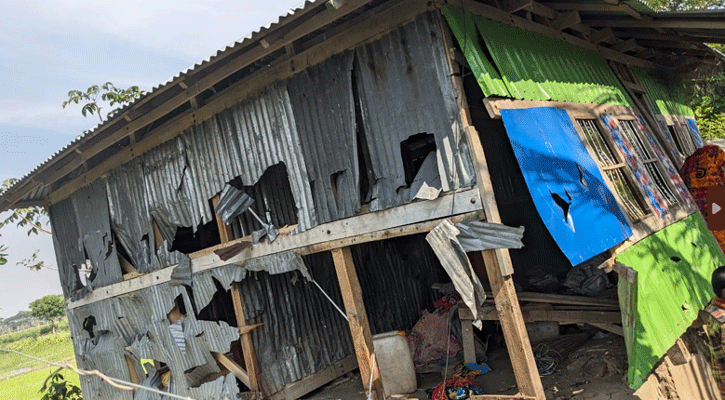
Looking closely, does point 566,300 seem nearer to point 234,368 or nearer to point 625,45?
point 234,368

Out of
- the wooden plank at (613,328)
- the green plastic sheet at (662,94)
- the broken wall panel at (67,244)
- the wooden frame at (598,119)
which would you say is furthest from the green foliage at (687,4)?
the broken wall panel at (67,244)

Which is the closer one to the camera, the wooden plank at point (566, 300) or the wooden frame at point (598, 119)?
the wooden frame at point (598, 119)

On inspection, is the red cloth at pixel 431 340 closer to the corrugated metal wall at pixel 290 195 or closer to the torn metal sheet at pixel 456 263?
the corrugated metal wall at pixel 290 195

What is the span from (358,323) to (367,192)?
1543 millimetres

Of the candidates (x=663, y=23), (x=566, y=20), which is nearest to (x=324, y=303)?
(x=566, y=20)

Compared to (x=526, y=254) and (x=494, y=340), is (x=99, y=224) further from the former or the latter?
(x=526, y=254)

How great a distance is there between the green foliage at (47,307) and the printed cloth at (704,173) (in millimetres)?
40481

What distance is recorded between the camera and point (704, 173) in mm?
8859

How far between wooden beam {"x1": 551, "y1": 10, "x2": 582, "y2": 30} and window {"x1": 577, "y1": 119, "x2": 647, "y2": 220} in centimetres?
156

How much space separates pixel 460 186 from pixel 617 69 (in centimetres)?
631

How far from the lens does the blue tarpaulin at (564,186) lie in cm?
543

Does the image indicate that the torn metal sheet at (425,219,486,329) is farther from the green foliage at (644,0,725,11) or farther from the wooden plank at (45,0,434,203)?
the green foliage at (644,0,725,11)

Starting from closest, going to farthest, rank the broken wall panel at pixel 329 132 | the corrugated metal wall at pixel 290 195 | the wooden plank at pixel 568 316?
1. the corrugated metal wall at pixel 290 195
2. the broken wall panel at pixel 329 132
3. the wooden plank at pixel 568 316

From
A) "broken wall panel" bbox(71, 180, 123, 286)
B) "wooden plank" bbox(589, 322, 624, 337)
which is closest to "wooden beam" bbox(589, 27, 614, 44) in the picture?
"wooden plank" bbox(589, 322, 624, 337)
